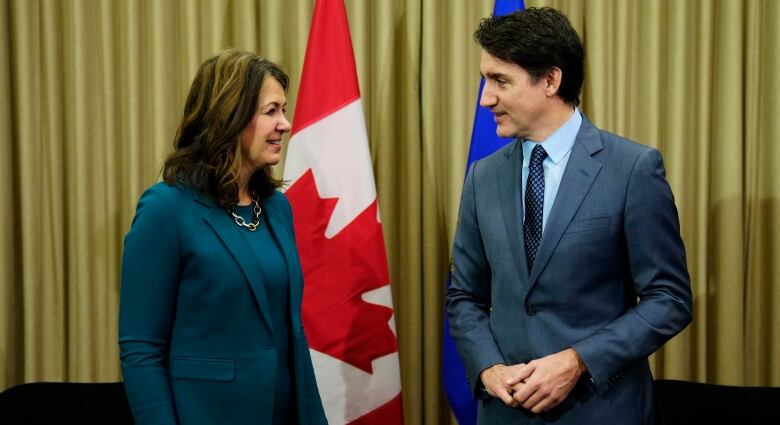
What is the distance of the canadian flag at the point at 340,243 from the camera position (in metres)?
2.84

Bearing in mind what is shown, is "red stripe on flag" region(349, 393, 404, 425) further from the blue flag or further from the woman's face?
the woman's face

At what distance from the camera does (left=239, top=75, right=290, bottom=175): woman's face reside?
5.93 ft

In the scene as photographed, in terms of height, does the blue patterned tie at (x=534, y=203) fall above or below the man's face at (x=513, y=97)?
below

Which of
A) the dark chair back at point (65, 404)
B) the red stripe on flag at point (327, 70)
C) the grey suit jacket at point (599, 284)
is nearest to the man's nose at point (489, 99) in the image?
the grey suit jacket at point (599, 284)

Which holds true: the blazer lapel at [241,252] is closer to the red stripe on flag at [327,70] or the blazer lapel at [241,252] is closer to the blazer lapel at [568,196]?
the blazer lapel at [568,196]

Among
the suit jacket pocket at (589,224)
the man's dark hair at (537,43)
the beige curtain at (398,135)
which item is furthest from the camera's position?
the beige curtain at (398,135)

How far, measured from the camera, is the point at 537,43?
5.90ft

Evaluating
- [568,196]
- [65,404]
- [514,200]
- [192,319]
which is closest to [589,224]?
[568,196]

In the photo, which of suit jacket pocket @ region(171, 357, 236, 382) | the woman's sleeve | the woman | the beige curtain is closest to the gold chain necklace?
the woman

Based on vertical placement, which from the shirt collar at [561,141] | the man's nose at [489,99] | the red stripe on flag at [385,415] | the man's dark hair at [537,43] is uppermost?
the man's dark hair at [537,43]

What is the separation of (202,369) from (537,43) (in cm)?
109

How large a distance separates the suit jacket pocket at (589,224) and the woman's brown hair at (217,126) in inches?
31.4

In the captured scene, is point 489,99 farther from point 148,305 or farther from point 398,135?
point 398,135

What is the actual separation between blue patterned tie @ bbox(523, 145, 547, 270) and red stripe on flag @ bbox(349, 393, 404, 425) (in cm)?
132
